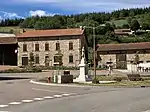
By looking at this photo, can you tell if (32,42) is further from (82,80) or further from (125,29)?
(125,29)

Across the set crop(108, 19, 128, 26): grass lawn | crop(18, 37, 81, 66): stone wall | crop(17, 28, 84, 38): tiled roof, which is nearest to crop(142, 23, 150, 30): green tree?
crop(108, 19, 128, 26): grass lawn

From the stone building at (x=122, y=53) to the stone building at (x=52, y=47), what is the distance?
519 centimetres

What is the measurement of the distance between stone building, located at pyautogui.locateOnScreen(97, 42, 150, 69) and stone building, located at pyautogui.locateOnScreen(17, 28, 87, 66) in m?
5.19

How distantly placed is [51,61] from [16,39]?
1020cm

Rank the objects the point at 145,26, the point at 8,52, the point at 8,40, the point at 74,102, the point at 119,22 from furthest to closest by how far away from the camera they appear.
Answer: the point at 119,22, the point at 145,26, the point at 8,40, the point at 8,52, the point at 74,102

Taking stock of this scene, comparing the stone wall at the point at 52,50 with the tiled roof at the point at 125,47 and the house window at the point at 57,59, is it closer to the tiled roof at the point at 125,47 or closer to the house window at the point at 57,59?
the house window at the point at 57,59

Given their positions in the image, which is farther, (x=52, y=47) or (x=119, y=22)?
(x=119, y=22)

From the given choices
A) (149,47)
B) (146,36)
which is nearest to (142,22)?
(146,36)

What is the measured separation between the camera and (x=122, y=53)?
88875 millimetres

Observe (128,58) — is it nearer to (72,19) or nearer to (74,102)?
(74,102)

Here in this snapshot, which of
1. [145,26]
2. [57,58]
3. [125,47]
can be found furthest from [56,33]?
[145,26]

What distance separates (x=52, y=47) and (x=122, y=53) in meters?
15.6

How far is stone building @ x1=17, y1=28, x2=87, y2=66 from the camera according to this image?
280ft

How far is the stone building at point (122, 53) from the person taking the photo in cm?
8781
